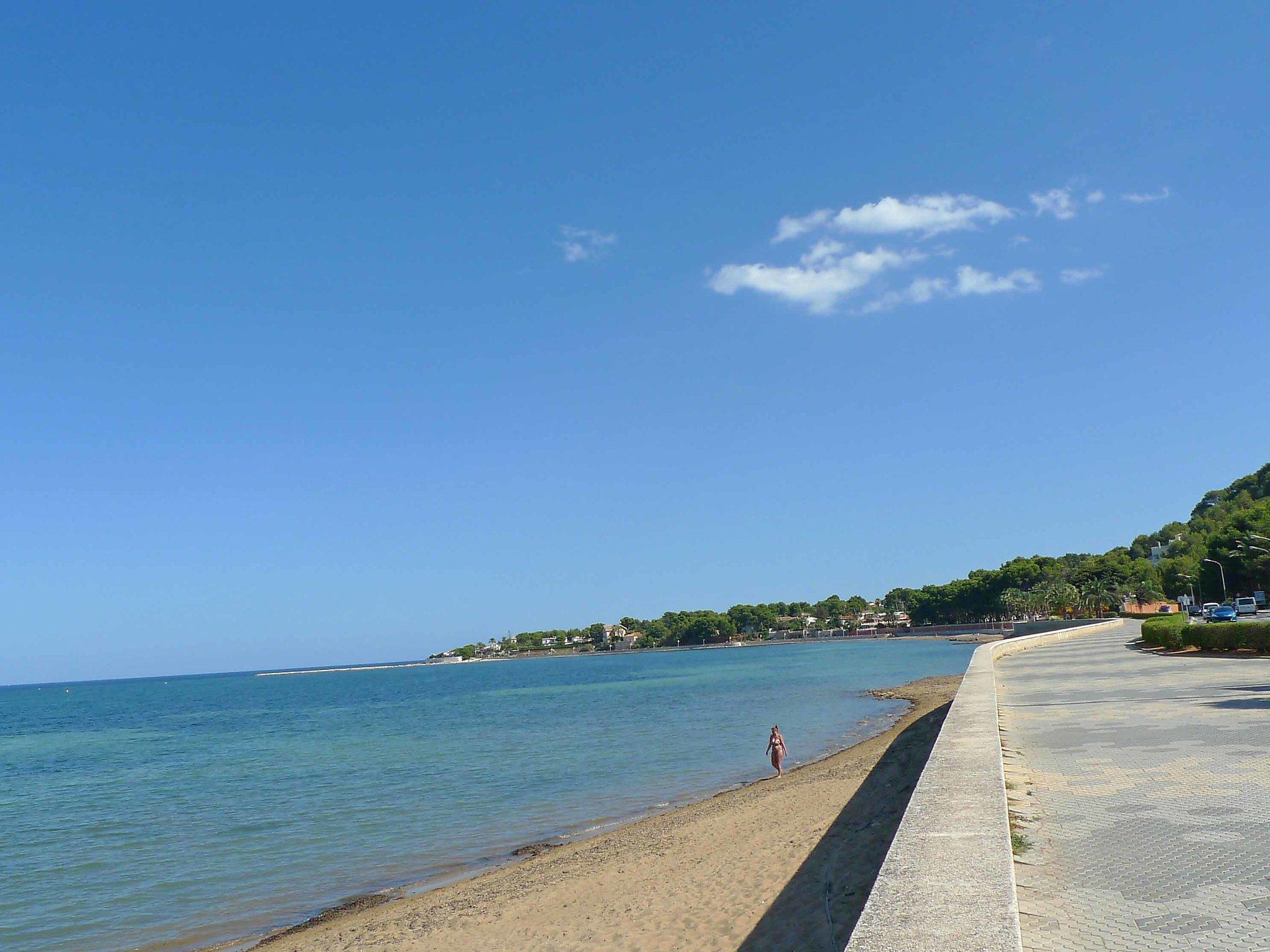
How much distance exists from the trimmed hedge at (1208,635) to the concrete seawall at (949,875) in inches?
865

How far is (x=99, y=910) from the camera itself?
606 inches

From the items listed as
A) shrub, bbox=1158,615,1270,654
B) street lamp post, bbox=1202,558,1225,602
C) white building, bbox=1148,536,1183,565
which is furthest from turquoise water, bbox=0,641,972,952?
white building, bbox=1148,536,1183,565

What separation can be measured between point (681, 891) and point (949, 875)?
8.75 m

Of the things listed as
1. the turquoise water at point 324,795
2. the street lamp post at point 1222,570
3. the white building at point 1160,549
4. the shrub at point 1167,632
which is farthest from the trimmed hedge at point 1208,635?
the white building at point 1160,549

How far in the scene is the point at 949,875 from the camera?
4211mm

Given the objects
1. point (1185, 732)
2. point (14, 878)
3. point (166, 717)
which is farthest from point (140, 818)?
point (166, 717)

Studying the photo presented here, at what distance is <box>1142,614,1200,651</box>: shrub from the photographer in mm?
29375

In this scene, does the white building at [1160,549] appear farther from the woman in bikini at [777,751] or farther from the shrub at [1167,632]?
the woman in bikini at [777,751]

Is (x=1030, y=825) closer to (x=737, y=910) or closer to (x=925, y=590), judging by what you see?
(x=737, y=910)


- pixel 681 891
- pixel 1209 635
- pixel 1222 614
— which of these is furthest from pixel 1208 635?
pixel 1222 614

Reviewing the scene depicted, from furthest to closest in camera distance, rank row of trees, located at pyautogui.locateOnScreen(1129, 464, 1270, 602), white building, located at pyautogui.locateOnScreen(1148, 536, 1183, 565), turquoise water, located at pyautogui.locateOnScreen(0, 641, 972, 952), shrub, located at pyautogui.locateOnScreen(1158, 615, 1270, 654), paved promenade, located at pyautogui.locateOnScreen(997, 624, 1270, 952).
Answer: white building, located at pyautogui.locateOnScreen(1148, 536, 1183, 565)
row of trees, located at pyautogui.locateOnScreen(1129, 464, 1270, 602)
shrub, located at pyautogui.locateOnScreen(1158, 615, 1270, 654)
turquoise water, located at pyautogui.locateOnScreen(0, 641, 972, 952)
paved promenade, located at pyautogui.locateOnScreen(997, 624, 1270, 952)

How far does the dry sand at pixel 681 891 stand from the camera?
10.0 m

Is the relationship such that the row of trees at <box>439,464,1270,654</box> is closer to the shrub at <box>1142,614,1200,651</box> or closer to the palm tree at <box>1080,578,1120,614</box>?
the palm tree at <box>1080,578,1120,614</box>

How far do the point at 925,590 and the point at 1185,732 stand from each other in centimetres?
17841
